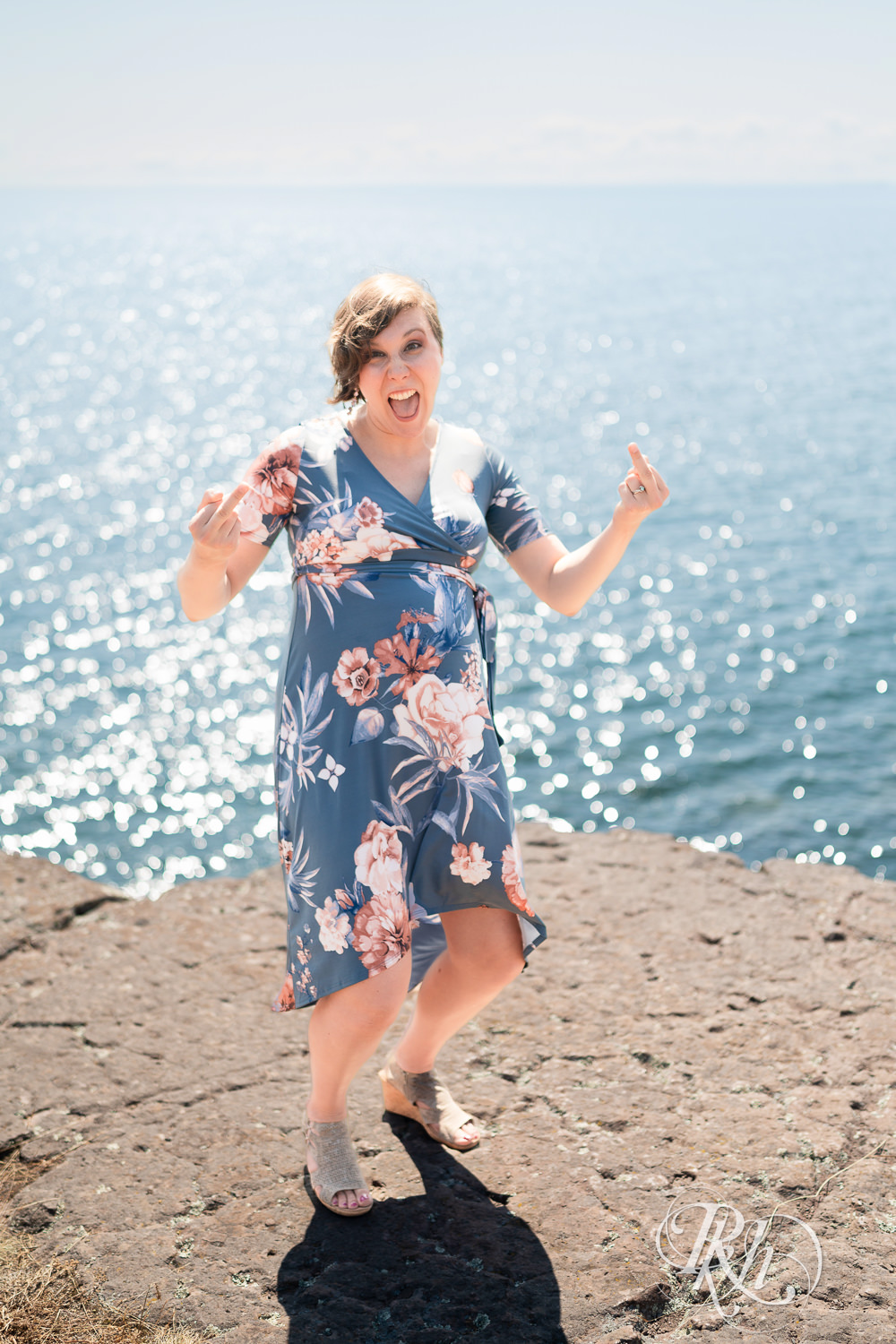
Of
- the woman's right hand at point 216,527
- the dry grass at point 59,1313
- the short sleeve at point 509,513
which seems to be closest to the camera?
the dry grass at point 59,1313

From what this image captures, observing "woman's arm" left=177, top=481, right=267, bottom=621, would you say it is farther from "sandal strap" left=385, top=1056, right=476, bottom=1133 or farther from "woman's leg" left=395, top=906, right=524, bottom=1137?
"sandal strap" left=385, top=1056, right=476, bottom=1133

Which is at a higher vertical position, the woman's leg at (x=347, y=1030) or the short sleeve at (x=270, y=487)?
the short sleeve at (x=270, y=487)

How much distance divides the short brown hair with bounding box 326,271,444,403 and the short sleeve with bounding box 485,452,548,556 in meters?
0.42

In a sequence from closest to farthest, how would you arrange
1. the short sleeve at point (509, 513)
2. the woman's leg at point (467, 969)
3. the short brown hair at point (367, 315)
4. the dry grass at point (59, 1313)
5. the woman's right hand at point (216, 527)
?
the dry grass at point (59, 1313) → the woman's right hand at point (216, 527) → the short brown hair at point (367, 315) → the woman's leg at point (467, 969) → the short sleeve at point (509, 513)

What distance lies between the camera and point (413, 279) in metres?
3.01

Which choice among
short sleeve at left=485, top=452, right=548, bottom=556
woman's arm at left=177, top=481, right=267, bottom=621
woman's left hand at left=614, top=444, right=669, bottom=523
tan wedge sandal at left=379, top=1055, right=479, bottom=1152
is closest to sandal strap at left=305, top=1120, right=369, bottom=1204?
tan wedge sandal at left=379, top=1055, right=479, bottom=1152

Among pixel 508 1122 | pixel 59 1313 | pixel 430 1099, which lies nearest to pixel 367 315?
pixel 430 1099

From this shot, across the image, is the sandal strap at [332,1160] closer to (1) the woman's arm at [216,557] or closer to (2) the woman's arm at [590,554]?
(1) the woman's arm at [216,557]

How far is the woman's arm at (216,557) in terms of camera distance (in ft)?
9.02

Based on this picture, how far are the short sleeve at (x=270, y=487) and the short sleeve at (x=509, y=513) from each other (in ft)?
1.94

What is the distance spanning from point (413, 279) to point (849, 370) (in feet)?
106

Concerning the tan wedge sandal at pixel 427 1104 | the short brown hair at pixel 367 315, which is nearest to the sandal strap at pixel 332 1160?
the tan wedge sandal at pixel 427 1104

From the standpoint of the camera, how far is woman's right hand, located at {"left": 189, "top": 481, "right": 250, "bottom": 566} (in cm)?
274

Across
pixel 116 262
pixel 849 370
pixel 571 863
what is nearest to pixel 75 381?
pixel 849 370
